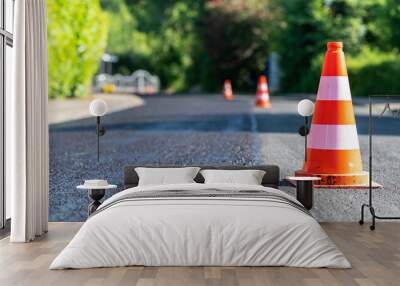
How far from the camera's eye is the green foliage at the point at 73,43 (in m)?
16.0

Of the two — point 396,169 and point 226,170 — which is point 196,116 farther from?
point 226,170

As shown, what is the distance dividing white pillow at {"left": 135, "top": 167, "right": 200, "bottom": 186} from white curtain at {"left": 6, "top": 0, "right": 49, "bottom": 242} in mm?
736

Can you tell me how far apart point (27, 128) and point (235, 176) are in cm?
144

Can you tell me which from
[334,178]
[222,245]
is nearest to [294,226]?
[222,245]

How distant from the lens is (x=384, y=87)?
18109 mm

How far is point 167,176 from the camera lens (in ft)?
19.4

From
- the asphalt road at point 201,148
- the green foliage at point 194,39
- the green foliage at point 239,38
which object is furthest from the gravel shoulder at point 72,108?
the green foliage at point 194,39

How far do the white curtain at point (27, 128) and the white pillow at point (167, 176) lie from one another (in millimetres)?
736

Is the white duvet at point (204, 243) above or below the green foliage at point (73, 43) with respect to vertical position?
below


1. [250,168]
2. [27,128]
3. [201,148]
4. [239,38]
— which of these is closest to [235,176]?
[250,168]

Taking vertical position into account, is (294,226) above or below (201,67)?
below

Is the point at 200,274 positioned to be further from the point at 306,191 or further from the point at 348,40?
the point at 348,40

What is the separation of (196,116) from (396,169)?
6.44 m

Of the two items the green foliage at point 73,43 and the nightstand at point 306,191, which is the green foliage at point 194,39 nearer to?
the green foliage at point 73,43
